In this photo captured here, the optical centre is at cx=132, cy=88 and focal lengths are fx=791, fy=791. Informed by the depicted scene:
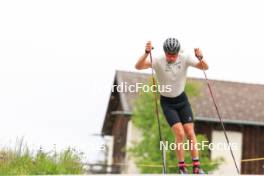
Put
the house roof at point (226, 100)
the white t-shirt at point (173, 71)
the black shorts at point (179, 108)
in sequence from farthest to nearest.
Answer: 1. the house roof at point (226, 100)
2. the black shorts at point (179, 108)
3. the white t-shirt at point (173, 71)

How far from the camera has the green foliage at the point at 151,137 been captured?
113 ft

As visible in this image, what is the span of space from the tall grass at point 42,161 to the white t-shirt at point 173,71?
2.27 metres

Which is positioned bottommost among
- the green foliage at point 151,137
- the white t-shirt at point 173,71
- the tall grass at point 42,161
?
the tall grass at point 42,161

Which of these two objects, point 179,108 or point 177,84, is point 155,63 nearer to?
point 177,84

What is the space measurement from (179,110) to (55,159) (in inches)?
99.9

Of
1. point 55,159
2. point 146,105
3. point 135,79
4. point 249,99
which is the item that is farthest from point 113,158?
point 55,159

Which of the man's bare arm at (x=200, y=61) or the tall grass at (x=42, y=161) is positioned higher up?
the man's bare arm at (x=200, y=61)

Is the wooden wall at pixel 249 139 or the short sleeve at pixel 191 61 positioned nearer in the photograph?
the short sleeve at pixel 191 61

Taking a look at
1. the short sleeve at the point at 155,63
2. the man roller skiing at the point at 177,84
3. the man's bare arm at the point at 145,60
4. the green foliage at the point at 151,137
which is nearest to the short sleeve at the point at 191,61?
the man roller skiing at the point at 177,84

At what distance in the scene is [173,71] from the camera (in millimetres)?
12547

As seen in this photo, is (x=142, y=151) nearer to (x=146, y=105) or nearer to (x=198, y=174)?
(x=146, y=105)

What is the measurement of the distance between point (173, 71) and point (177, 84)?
0.24m

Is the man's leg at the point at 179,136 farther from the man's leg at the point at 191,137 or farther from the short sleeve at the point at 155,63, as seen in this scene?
the short sleeve at the point at 155,63

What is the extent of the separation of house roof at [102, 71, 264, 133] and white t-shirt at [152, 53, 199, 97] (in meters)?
29.7
